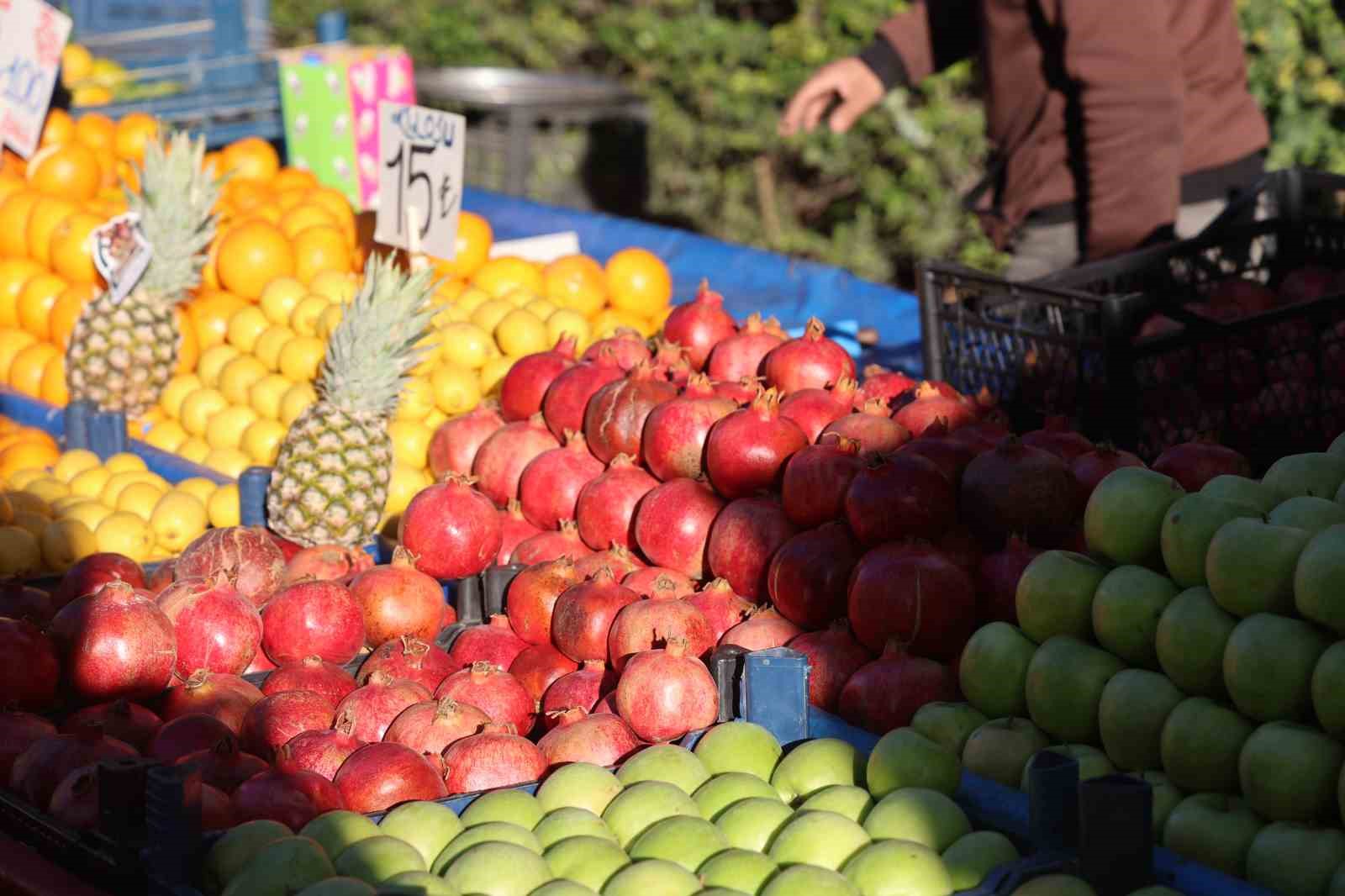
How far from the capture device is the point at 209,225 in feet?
15.1

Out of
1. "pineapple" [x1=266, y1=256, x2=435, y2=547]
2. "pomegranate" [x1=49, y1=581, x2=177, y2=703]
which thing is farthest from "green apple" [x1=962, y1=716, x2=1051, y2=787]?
"pineapple" [x1=266, y1=256, x2=435, y2=547]

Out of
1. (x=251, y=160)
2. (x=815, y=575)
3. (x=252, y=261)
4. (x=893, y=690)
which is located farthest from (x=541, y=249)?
(x=893, y=690)

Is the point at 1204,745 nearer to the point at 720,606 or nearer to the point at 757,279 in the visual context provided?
the point at 720,606

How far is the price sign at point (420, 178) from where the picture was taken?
13.3 ft

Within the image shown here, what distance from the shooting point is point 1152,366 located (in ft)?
10.9

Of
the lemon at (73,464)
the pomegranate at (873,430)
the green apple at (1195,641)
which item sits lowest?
the lemon at (73,464)

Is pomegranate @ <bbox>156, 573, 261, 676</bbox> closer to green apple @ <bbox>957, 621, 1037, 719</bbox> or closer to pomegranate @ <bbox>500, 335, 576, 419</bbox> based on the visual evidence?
pomegranate @ <bbox>500, 335, 576, 419</bbox>

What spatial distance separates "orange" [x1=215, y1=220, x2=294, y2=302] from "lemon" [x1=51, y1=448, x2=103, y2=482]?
2.60ft

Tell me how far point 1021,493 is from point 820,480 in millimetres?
373

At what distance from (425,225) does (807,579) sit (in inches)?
77.5

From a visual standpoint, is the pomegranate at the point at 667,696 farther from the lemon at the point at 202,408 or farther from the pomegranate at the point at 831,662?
the lemon at the point at 202,408

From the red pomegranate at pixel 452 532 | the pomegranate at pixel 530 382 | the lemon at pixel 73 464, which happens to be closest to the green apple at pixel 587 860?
the red pomegranate at pixel 452 532

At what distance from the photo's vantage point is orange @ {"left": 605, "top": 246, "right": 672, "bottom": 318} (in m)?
4.53

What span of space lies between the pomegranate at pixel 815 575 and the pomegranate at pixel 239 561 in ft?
3.81
